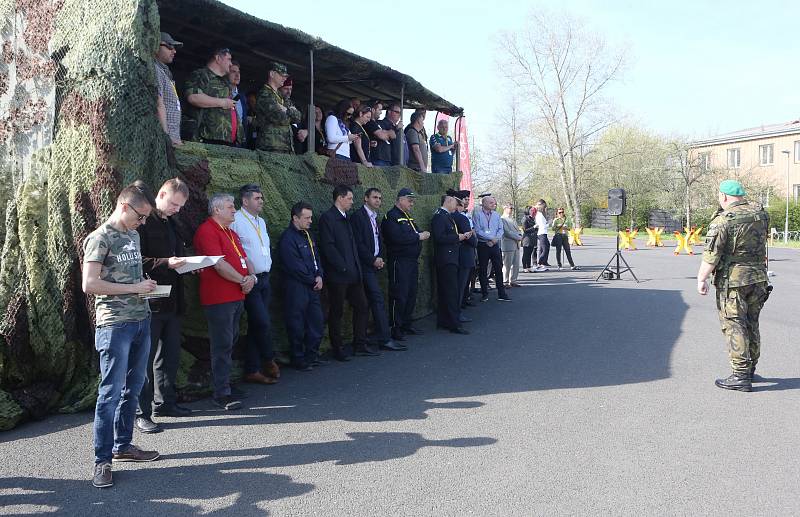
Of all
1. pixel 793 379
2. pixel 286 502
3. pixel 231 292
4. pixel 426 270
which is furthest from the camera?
pixel 426 270

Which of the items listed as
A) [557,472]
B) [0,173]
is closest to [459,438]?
[557,472]

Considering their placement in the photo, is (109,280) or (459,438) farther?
(459,438)

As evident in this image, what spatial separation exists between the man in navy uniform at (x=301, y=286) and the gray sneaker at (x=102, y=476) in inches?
118

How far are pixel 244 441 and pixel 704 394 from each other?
4.13m

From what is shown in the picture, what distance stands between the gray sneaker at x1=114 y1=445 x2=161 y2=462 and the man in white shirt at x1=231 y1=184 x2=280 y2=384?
1.99 metres

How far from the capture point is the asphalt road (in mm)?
3695

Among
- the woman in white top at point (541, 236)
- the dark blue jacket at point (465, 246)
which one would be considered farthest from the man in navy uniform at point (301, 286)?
the woman in white top at point (541, 236)

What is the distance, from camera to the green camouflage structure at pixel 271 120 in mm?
7195

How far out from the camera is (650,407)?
5.46 meters

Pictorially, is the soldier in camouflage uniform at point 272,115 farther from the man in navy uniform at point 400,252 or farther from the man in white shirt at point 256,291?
the man in navy uniform at point 400,252

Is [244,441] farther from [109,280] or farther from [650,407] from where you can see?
[650,407]

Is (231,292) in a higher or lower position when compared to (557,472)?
higher

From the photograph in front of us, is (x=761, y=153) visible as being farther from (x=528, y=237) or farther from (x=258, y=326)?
(x=258, y=326)

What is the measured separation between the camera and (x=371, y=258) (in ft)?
25.6
